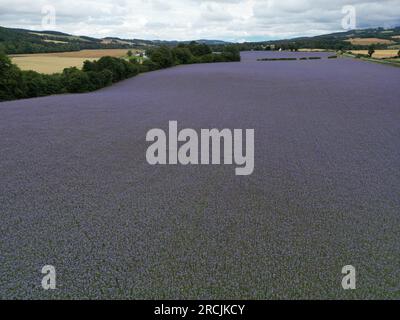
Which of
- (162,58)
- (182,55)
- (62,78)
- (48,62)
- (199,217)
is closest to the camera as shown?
(199,217)

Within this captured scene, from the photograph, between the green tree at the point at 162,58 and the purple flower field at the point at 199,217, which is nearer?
the purple flower field at the point at 199,217

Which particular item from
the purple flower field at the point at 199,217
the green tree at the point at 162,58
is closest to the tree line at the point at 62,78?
the green tree at the point at 162,58

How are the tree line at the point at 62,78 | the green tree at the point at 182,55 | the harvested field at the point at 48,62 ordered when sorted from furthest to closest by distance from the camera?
the green tree at the point at 182,55, the harvested field at the point at 48,62, the tree line at the point at 62,78

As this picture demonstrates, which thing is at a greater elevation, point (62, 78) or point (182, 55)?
point (182, 55)

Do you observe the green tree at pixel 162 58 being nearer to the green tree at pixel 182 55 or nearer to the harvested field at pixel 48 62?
the green tree at pixel 182 55

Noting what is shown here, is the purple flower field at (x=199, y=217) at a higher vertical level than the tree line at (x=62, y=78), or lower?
lower

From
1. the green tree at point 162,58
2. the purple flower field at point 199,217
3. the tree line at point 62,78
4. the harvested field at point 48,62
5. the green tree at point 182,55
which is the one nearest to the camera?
the purple flower field at point 199,217

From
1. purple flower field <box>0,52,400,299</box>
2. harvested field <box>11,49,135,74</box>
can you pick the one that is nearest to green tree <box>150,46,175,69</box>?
harvested field <box>11,49,135,74</box>

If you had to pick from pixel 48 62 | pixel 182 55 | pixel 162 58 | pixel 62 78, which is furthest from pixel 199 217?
pixel 182 55

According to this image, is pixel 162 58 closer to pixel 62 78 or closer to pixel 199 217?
A: pixel 62 78
